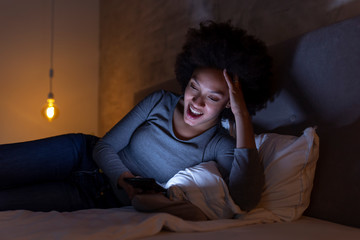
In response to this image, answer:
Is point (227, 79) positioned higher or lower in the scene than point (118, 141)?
higher

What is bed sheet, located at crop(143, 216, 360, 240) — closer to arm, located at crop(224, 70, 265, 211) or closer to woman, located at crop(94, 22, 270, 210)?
arm, located at crop(224, 70, 265, 211)

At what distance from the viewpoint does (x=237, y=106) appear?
1352 millimetres

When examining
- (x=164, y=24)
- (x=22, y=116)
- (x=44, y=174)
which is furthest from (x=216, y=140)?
(x=22, y=116)

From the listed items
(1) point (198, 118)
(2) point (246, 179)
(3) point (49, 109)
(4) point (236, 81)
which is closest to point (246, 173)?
(2) point (246, 179)

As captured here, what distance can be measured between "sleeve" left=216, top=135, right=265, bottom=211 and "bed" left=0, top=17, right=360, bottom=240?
49 millimetres

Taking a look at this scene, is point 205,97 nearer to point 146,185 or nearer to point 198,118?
point 198,118

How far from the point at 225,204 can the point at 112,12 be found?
9.18 ft

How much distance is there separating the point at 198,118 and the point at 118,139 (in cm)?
36

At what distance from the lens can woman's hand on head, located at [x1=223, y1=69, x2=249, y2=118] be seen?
1349 mm

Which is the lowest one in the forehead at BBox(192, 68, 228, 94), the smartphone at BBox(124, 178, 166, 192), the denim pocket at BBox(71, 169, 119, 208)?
the denim pocket at BBox(71, 169, 119, 208)

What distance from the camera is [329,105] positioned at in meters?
1.26

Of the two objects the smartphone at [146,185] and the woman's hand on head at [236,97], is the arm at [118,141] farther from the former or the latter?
the woman's hand on head at [236,97]

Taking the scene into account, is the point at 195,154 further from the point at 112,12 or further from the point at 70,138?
the point at 112,12

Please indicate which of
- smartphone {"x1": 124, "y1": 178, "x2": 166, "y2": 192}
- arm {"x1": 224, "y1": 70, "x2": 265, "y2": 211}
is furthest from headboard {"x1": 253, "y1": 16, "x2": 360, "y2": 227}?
smartphone {"x1": 124, "y1": 178, "x2": 166, "y2": 192}
